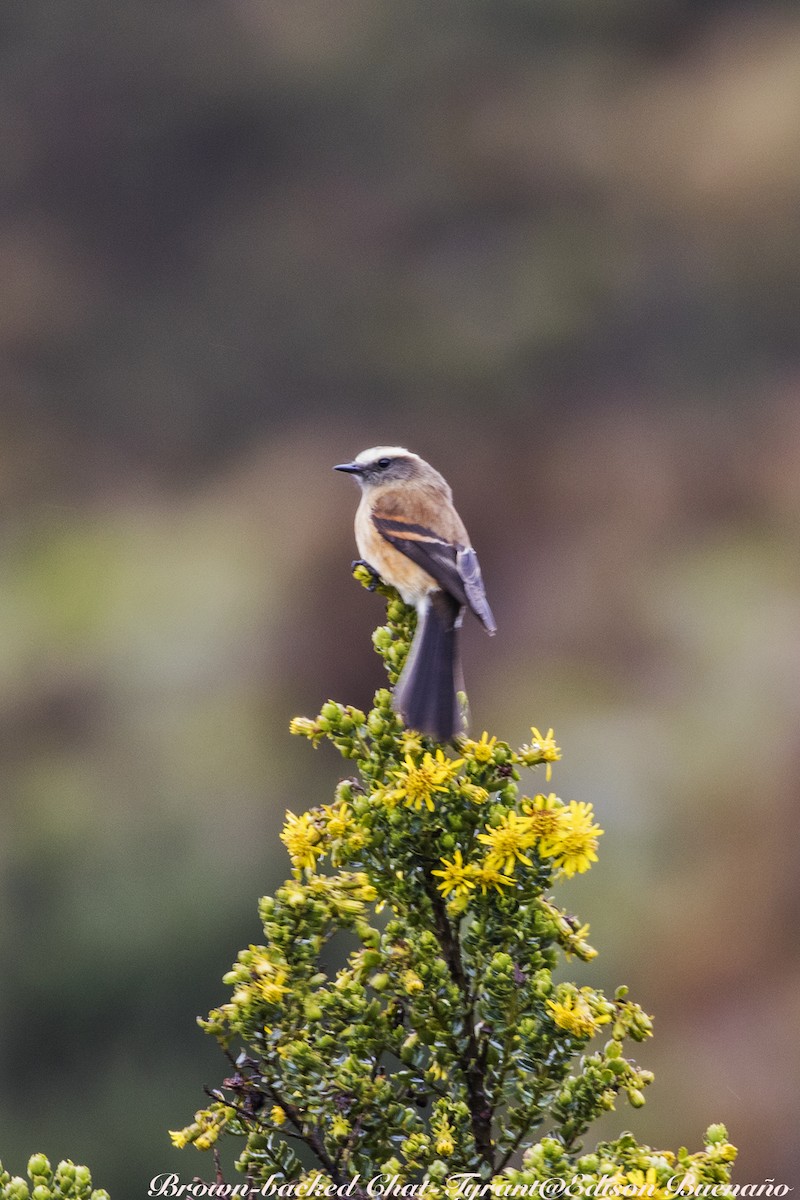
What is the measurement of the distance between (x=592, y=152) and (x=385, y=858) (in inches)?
739

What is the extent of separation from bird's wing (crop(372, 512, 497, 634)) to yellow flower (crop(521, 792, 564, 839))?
994mm

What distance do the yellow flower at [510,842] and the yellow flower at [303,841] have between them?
0.29m

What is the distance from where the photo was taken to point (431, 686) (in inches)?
88.1

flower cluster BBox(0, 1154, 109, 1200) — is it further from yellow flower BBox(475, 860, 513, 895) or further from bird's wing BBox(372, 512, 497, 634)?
bird's wing BBox(372, 512, 497, 634)

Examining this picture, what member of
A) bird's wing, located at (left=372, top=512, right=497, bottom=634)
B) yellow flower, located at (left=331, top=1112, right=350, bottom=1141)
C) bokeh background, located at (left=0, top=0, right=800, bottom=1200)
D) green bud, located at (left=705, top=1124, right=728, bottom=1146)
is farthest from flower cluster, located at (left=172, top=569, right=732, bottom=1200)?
bokeh background, located at (left=0, top=0, right=800, bottom=1200)

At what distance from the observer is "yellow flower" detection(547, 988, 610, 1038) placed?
2.00m

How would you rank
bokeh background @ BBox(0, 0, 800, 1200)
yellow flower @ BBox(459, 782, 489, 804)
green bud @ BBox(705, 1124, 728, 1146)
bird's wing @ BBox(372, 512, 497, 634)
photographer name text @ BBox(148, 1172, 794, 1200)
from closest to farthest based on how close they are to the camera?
photographer name text @ BBox(148, 1172, 794, 1200)
green bud @ BBox(705, 1124, 728, 1146)
yellow flower @ BBox(459, 782, 489, 804)
bird's wing @ BBox(372, 512, 497, 634)
bokeh background @ BBox(0, 0, 800, 1200)

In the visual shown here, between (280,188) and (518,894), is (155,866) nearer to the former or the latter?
(518,894)

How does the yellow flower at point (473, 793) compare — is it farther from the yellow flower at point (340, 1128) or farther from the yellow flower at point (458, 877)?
the yellow flower at point (340, 1128)

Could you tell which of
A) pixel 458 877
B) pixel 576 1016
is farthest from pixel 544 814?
pixel 576 1016

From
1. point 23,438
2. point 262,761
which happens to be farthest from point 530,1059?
point 23,438

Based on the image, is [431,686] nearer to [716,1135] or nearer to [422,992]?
Result: [422,992]

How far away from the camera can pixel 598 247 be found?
18094 millimetres

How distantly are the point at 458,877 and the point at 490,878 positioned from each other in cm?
5
